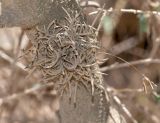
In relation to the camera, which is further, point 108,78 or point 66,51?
point 108,78

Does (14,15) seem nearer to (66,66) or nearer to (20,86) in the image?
(66,66)

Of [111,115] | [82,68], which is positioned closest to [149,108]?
[111,115]

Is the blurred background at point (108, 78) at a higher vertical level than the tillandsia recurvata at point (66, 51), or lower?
lower

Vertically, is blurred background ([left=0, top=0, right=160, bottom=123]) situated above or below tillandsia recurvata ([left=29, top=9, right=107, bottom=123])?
below

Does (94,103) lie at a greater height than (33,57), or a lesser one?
lesser

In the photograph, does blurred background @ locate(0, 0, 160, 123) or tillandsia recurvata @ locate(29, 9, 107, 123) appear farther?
blurred background @ locate(0, 0, 160, 123)

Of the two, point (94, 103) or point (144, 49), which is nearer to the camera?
point (94, 103)

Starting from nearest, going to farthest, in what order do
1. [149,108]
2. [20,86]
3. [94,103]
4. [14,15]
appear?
[14,15], [94,103], [149,108], [20,86]

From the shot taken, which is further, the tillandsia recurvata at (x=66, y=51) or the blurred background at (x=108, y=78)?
the blurred background at (x=108, y=78)

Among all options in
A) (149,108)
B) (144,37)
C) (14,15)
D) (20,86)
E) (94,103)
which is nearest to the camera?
(14,15)

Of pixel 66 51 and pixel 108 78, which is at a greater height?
pixel 66 51

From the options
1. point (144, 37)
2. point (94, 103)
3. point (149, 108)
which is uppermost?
point (94, 103)
